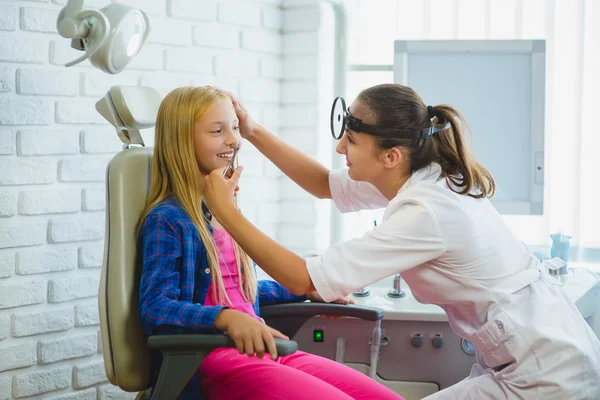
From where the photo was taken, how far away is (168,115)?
1688 millimetres

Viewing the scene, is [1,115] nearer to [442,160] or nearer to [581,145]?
[442,160]

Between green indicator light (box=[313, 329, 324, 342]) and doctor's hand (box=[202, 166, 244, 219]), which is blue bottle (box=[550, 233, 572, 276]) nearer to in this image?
green indicator light (box=[313, 329, 324, 342])

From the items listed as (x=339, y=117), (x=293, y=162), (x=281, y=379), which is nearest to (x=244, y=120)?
(x=293, y=162)

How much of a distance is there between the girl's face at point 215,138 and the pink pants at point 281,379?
425mm

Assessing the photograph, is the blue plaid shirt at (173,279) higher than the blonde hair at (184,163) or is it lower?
lower

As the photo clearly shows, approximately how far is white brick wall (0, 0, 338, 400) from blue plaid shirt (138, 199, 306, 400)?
57 centimetres

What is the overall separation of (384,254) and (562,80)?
1.38 meters

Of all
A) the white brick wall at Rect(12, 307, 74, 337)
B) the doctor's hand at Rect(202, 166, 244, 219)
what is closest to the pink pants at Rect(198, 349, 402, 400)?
the doctor's hand at Rect(202, 166, 244, 219)

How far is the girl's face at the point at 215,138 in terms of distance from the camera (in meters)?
1.69

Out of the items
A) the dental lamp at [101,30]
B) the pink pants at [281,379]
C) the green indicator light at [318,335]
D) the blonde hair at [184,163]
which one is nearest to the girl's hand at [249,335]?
the pink pants at [281,379]

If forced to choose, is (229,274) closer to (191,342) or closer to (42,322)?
(191,342)

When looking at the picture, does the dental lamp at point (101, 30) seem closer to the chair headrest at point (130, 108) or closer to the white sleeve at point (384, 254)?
the chair headrest at point (130, 108)

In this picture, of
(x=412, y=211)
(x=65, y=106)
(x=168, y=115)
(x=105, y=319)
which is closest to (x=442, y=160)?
(x=412, y=211)

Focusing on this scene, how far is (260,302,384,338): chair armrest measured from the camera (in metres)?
1.71
